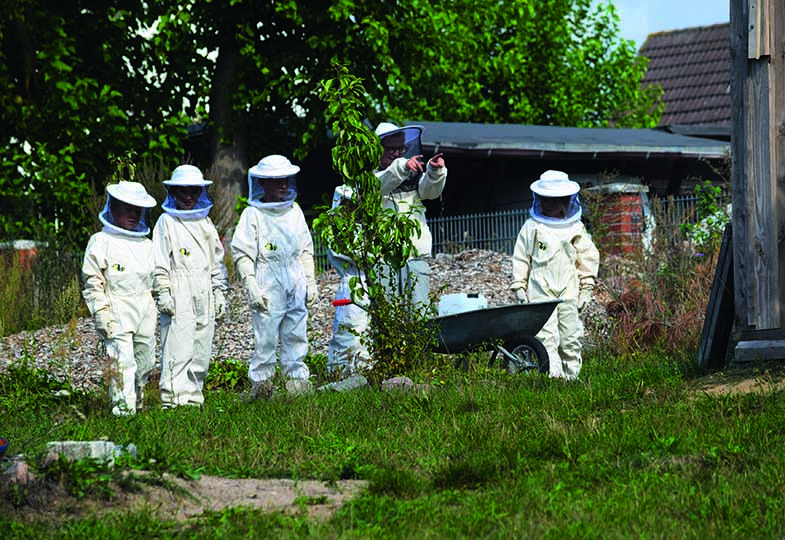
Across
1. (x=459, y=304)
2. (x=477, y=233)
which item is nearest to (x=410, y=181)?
(x=459, y=304)

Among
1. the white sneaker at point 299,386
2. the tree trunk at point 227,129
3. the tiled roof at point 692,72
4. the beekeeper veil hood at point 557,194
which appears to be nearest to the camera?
the white sneaker at point 299,386

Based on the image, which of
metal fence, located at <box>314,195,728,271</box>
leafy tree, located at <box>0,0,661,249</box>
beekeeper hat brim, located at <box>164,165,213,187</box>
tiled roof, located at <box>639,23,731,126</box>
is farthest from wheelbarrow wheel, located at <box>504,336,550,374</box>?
tiled roof, located at <box>639,23,731,126</box>

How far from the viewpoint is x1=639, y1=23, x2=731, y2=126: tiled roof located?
36.3m

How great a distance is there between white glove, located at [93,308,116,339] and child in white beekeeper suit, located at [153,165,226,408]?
60 centimetres

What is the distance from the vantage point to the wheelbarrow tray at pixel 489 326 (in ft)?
30.9

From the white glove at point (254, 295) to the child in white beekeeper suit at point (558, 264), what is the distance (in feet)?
7.12

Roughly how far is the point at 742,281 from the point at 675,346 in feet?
11.2

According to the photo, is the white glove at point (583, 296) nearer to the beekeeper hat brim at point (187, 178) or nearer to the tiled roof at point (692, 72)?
the beekeeper hat brim at point (187, 178)

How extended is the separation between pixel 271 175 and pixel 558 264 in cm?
258

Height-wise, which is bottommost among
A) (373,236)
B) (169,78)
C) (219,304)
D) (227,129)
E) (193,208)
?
(219,304)

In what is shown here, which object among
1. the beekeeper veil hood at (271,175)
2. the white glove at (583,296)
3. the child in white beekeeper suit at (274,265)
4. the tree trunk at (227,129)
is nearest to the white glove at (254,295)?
the child in white beekeeper suit at (274,265)

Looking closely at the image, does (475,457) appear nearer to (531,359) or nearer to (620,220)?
(531,359)

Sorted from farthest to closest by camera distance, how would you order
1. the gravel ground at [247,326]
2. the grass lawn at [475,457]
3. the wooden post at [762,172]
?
the gravel ground at [247,326] < the wooden post at [762,172] < the grass lawn at [475,457]

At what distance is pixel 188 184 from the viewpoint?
9922mm
